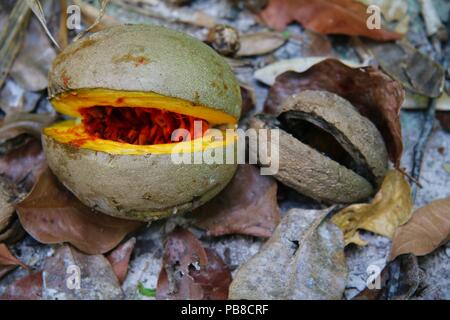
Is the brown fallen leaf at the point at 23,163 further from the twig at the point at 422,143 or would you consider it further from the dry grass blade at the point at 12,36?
the twig at the point at 422,143

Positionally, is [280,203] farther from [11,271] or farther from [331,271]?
[11,271]

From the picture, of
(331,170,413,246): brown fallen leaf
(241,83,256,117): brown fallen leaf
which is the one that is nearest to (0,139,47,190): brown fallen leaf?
(241,83,256,117): brown fallen leaf

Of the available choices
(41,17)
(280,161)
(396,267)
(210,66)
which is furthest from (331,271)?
(41,17)

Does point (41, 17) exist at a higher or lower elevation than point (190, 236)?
higher

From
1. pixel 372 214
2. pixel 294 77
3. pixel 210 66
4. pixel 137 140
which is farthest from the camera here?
pixel 294 77

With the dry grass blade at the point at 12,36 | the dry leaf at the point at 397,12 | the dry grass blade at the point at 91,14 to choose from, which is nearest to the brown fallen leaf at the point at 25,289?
the dry grass blade at the point at 12,36

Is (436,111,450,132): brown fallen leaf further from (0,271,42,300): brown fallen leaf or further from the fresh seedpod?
(0,271,42,300): brown fallen leaf
